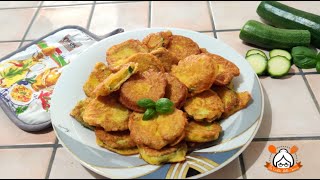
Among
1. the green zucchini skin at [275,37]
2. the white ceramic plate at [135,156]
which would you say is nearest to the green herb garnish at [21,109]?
the white ceramic plate at [135,156]

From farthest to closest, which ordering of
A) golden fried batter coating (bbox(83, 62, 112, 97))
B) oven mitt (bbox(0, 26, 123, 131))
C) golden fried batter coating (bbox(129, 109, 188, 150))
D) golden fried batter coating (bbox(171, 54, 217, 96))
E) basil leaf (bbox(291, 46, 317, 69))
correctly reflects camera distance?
1. basil leaf (bbox(291, 46, 317, 69))
2. oven mitt (bbox(0, 26, 123, 131))
3. golden fried batter coating (bbox(83, 62, 112, 97))
4. golden fried batter coating (bbox(171, 54, 217, 96))
5. golden fried batter coating (bbox(129, 109, 188, 150))

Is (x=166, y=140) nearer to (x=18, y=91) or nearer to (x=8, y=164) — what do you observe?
(x=8, y=164)

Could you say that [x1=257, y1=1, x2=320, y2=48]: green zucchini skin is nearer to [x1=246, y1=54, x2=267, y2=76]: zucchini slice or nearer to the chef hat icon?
[x1=246, y1=54, x2=267, y2=76]: zucchini slice

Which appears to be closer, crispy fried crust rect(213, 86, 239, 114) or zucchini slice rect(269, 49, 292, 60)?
crispy fried crust rect(213, 86, 239, 114)

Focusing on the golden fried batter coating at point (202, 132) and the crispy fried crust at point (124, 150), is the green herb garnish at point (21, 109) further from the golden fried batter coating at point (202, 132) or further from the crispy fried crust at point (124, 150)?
the golden fried batter coating at point (202, 132)

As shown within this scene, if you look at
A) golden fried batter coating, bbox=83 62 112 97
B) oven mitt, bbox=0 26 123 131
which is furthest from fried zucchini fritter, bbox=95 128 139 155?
oven mitt, bbox=0 26 123 131

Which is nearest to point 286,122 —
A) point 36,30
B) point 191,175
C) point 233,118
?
point 233,118
